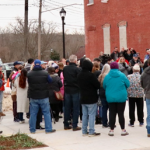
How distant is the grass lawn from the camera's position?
803cm

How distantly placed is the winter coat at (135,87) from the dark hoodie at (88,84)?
1.32 m

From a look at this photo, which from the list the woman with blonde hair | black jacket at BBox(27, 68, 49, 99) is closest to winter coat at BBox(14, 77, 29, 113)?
black jacket at BBox(27, 68, 49, 99)

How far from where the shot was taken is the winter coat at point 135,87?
9746 mm

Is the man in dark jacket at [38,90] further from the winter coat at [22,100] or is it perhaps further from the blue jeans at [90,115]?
the winter coat at [22,100]

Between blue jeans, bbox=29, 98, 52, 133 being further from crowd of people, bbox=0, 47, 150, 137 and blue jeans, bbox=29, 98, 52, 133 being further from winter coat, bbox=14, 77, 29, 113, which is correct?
winter coat, bbox=14, 77, 29, 113

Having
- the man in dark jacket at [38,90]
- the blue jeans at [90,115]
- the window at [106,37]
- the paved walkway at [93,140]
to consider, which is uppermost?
the window at [106,37]

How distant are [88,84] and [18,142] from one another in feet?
7.55

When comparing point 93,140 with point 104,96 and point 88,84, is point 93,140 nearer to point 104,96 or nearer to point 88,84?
point 88,84

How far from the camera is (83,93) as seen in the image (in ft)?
29.6

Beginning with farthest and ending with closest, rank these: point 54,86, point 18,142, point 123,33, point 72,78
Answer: point 123,33 < point 54,86 < point 72,78 < point 18,142

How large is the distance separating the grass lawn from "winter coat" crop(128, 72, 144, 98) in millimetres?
3118

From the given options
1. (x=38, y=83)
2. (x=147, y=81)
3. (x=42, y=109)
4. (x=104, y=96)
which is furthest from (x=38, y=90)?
(x=147, y=81)

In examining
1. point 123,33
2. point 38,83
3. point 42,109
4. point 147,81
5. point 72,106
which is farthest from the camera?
point 123,33

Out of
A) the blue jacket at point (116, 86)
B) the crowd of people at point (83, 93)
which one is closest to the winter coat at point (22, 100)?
the crowd of people at point (83, 93)
